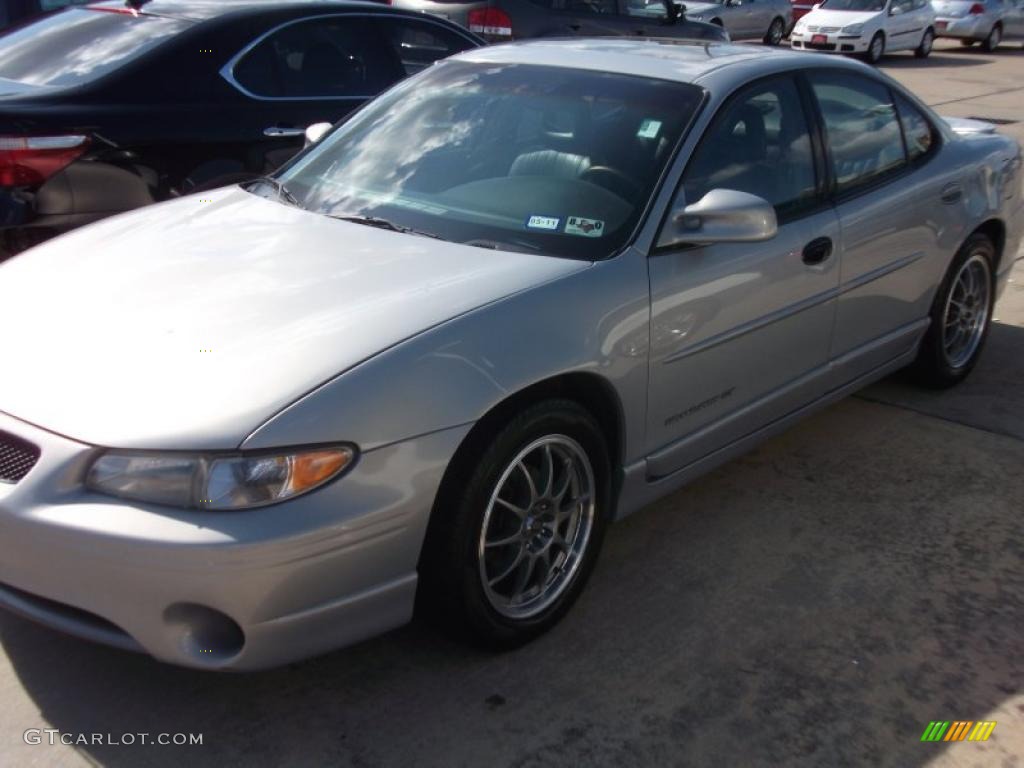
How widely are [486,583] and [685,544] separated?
1093mm

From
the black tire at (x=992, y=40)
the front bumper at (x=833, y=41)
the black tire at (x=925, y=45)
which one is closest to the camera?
the front bumper at (x=833, y=41)

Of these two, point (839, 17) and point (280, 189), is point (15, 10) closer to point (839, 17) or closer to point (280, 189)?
point (280, 189)

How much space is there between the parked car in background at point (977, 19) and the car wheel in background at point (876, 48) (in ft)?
9.26

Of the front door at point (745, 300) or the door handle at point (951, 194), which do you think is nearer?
the front door at point (745, 300)

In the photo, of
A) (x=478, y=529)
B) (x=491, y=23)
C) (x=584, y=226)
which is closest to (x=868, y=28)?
(x=491, y=23)

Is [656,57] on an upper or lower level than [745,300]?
upper

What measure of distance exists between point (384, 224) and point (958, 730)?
2240 mm

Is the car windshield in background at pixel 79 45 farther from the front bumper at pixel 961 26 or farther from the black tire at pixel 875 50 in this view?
the front bumper at pixel 961 26

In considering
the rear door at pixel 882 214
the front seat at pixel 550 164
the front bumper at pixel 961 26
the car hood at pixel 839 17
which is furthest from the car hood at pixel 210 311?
the front bumper at pixel 961 26

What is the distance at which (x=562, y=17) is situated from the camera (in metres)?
12.5

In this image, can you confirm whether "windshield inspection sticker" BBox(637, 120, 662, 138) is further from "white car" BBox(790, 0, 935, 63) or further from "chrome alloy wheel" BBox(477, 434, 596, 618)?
"white car" BBox(790, 0, 935, 63)

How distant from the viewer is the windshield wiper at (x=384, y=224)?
368 centimetres

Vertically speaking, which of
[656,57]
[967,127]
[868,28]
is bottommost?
[868,28]

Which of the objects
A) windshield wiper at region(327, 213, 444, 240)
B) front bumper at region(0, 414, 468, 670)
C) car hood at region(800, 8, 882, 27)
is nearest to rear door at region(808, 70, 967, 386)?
windshield wiper at region(327, 213, 444, 240)
